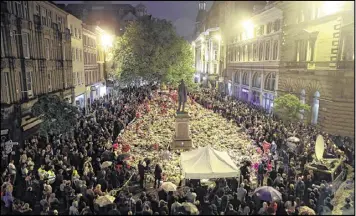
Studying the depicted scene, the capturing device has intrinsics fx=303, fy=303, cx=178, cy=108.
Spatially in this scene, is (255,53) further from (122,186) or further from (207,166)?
(122,186)

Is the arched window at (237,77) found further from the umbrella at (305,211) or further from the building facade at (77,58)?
the umbrella at (305,211)

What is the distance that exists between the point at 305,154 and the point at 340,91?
1136 cm

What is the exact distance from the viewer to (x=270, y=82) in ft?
129

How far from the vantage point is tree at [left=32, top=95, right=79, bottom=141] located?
61.3 ft

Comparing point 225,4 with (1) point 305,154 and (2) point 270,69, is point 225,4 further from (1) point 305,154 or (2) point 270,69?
(1) point 305,154

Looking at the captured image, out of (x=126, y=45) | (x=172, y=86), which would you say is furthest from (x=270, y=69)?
(x=126, y=45)

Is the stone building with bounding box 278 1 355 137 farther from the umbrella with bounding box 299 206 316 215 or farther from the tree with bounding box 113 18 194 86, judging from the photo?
the umbrella with bounding box 299 206 316 215

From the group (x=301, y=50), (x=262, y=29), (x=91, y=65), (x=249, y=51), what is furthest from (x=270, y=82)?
(x=91, y=65)

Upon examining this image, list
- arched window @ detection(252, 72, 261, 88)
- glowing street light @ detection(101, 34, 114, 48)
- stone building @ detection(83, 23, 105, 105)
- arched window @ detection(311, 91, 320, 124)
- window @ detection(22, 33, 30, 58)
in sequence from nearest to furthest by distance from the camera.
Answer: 1. window @ detection(22, 33, 30, 58)
2. arched window @ detection(311, 91, 320, 124)
3. stone building @ detection(83, 23, 105, 105)
4. arched window @ detection(252, 72, 261, 88)
5. glowing street light @ detection(101, 34, 114, 48)

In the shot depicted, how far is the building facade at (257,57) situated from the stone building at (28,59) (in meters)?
24.7

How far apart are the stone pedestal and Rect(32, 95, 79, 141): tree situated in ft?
21.9

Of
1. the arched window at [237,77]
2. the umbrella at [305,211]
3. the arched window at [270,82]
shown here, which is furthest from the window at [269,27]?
the umbrella at [305,211]

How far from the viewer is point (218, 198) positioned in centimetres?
1116

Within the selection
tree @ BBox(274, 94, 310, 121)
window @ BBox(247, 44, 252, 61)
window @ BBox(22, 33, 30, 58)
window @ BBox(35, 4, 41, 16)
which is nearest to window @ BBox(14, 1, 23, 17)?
window @ BBox(22, 33, 30, 58)
